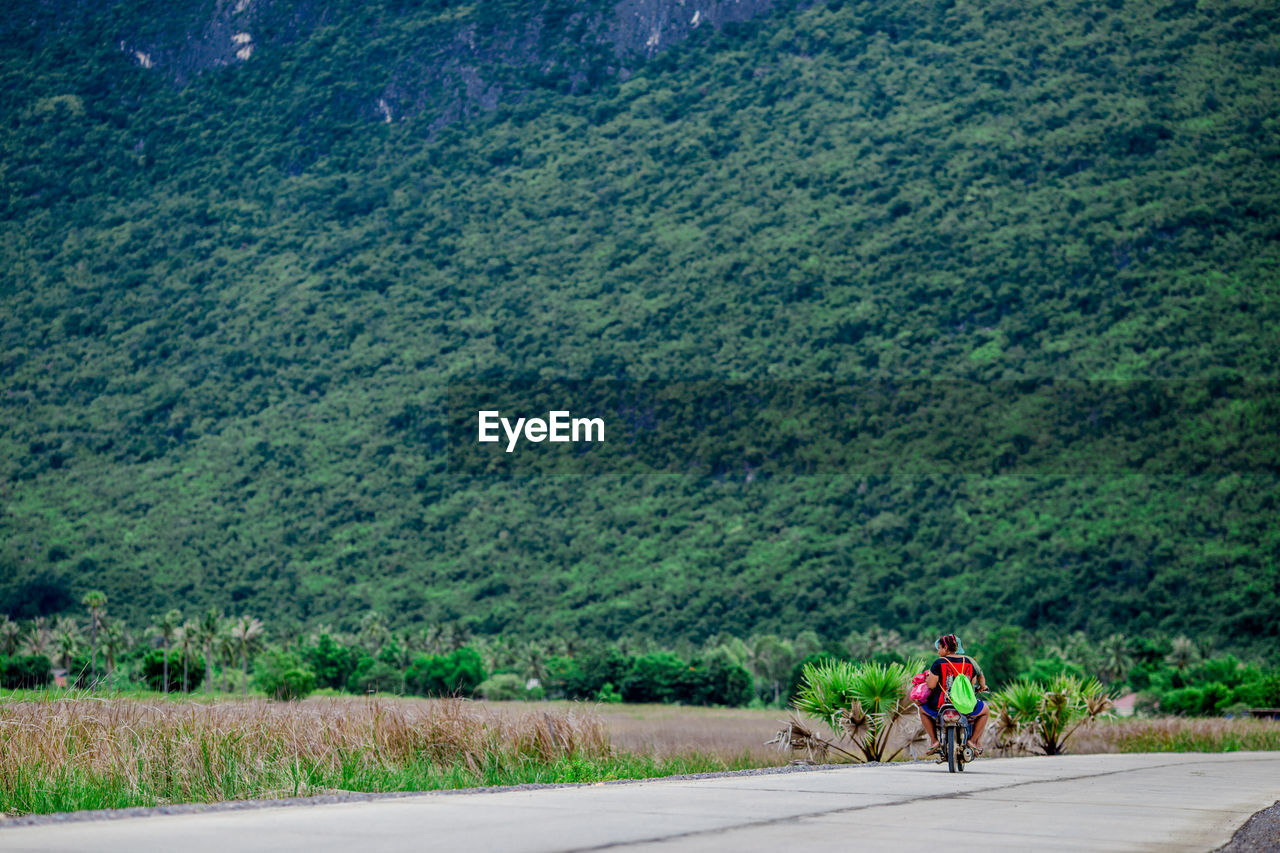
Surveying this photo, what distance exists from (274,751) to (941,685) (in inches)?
296

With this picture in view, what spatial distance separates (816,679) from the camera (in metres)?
A: 18.1

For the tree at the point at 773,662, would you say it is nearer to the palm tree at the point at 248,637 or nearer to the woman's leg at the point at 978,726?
the palm tree at the point at 248,637

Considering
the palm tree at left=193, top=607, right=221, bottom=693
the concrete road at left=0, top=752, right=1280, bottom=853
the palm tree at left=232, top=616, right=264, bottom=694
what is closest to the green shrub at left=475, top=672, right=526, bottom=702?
the palm tree at left=232, top=616, right=264, bottom=694

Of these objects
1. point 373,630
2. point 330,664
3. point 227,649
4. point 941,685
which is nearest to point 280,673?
point 330,664

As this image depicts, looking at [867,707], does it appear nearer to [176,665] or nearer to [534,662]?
[176,665]

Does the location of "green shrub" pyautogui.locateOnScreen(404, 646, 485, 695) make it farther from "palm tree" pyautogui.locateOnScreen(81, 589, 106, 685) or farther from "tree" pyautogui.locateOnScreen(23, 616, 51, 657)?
"tree" pyautogui.locateOnScreen(23, 616, 51, 657)

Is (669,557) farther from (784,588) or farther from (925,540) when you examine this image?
(925,540)

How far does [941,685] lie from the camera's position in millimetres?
15648

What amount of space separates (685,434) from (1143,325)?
2533 inches

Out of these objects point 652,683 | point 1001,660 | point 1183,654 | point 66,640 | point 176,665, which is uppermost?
point 66,640

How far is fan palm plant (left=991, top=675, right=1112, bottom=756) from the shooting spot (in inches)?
848

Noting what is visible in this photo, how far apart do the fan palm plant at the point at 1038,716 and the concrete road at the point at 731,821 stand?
836 cm

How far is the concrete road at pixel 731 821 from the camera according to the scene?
288 inches

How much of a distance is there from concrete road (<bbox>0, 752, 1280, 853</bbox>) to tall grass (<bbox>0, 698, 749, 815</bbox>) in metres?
2.00
